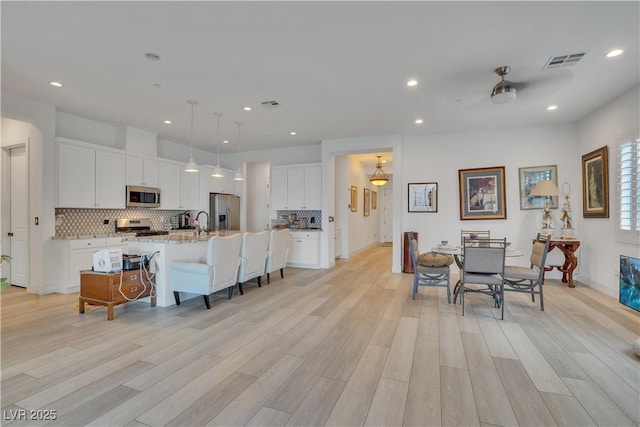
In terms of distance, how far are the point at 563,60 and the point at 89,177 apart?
21.8ft

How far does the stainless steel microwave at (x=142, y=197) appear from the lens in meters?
5.50

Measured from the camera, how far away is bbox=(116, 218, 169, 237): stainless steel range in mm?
5578

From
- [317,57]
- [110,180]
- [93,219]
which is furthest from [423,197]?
[93,219]

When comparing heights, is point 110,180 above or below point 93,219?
above

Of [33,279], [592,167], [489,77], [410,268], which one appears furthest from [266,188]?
[592,167]

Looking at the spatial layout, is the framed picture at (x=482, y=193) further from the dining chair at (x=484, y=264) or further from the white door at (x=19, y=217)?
the white door at (x=19, y=217)

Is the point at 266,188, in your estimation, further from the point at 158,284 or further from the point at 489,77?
the point at 489,77

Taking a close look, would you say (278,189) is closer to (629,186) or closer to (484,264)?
(484,264)

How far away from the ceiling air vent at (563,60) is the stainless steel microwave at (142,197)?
646 centimetres

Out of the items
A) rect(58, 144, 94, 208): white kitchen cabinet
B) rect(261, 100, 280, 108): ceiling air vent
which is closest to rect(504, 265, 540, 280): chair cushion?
rect(261, 100, 280, 108): ceiling air vent

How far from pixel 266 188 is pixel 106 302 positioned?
17.9 ft

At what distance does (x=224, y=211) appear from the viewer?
7.27m

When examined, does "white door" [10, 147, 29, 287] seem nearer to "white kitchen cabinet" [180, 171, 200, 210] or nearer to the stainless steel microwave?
the stainless steel microwave

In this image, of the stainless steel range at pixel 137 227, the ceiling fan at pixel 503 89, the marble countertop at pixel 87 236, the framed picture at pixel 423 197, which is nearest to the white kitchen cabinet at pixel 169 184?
the stainless steel range at pixel 137 227
